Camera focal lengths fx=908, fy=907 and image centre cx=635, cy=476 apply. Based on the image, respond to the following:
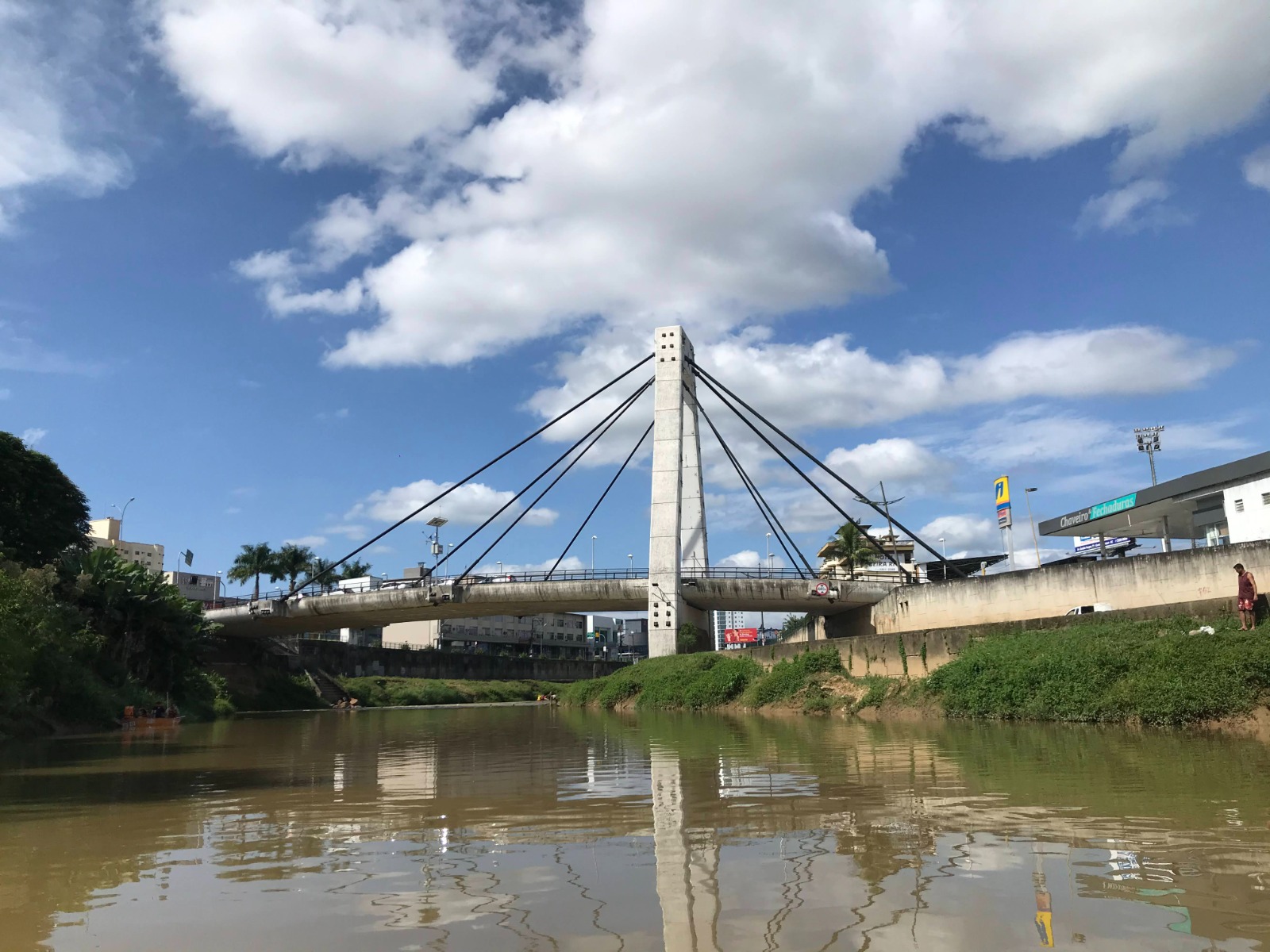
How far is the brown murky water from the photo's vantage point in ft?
14.1

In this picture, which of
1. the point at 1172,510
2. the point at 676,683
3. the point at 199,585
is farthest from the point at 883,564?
the point at 199,585

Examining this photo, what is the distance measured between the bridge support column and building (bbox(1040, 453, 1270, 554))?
2255 centimetres

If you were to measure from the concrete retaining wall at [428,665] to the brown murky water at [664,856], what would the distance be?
194 ft

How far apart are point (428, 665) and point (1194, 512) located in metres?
56.3

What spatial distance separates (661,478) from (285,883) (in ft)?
151

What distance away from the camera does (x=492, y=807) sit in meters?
8.66

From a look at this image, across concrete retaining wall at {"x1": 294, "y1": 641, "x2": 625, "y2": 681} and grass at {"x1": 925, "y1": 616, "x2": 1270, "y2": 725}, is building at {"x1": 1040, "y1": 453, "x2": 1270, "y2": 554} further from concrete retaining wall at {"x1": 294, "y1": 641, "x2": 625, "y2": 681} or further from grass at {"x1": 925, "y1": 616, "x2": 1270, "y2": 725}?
concrete retaining wall at {"x1": 294, "y1": 641, "x2": 625, "y2": 681}

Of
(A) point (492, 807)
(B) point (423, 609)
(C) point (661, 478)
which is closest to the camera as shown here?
(A) point (492, 807)

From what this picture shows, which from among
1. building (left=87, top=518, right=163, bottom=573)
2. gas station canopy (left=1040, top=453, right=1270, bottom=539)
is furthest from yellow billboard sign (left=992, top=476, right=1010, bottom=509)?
building (left=87, top=518, right=163, bottom=573)

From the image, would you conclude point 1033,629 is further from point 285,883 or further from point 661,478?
point 661,478

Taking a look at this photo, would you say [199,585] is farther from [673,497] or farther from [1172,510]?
[1172,510]

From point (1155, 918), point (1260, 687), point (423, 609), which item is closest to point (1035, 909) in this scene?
A: point (1155, 918)

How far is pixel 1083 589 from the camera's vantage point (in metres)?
31.2

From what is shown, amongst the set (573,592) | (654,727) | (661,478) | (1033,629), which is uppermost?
(661,478)
